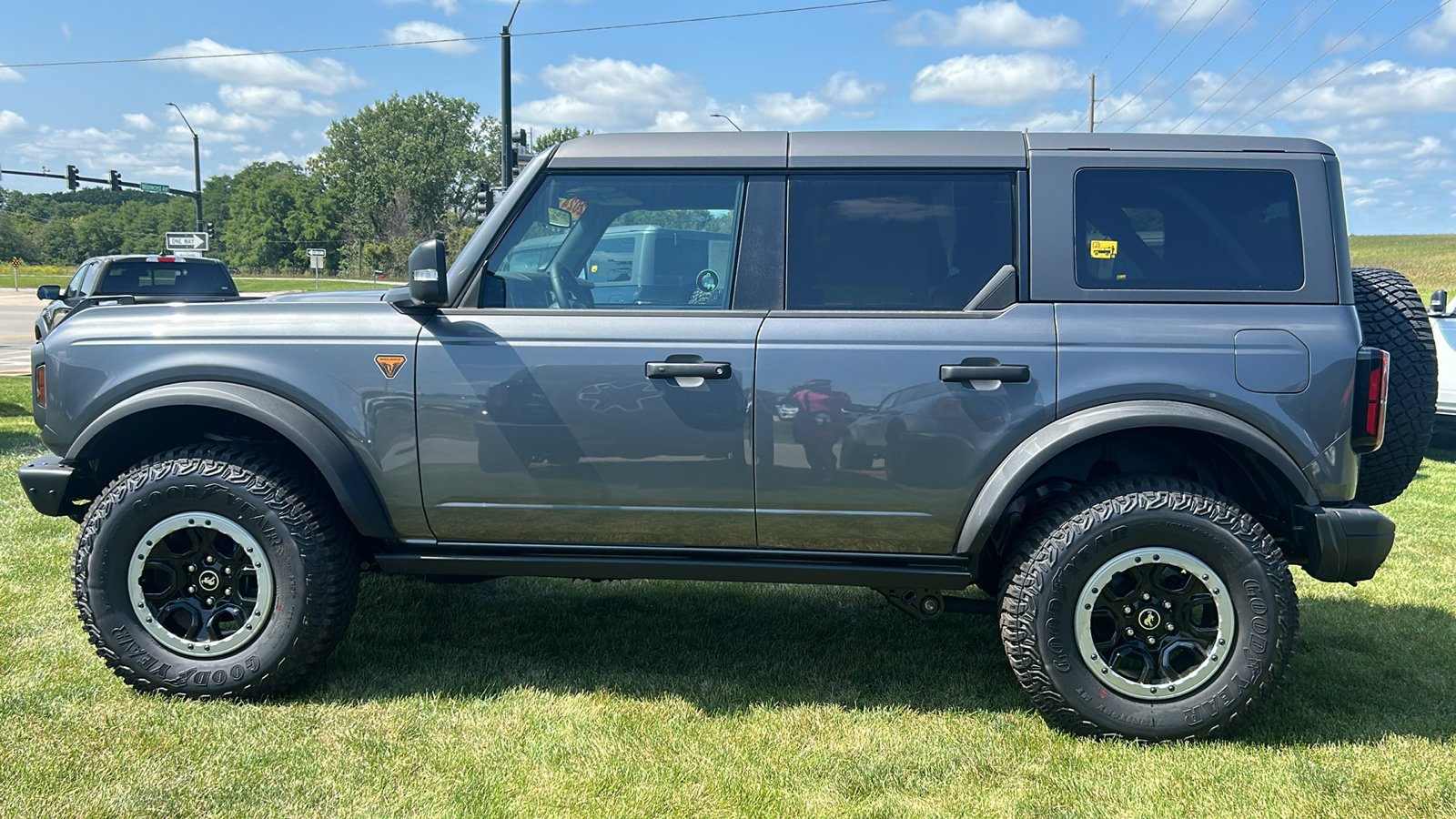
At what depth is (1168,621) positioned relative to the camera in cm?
327

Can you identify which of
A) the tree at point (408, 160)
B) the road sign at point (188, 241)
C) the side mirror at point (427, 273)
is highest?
the tree at point (408, 160)

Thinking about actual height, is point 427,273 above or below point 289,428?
above

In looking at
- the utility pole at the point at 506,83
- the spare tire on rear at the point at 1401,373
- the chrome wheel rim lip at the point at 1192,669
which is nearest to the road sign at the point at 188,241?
the utility pole at the point at 506,83

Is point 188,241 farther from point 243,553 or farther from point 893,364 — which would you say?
point 893,364

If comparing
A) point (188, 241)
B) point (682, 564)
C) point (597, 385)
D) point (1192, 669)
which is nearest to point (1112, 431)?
point (1192, 669)

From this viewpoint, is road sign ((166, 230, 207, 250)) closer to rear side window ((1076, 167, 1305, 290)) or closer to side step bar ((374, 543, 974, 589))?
side step bar ((374, 543, 974, 589))

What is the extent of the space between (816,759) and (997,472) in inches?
43.2

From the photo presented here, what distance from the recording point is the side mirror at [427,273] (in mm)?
3279

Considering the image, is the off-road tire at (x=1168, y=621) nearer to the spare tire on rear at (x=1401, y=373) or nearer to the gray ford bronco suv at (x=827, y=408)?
the gray ford bronco suv at (x=827, y=408)

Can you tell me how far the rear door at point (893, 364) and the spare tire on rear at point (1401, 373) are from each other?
1.30 metres

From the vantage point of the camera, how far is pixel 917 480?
3227mm

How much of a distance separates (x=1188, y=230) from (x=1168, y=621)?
131cm

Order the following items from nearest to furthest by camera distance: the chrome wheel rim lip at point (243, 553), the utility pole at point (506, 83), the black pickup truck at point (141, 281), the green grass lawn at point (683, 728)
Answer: the green grass lawn at point (683, 728), the chrome wheel rim lip at point (243, 553), the black pickup truck at point (141, 281), the utility pole at point (506, 83)

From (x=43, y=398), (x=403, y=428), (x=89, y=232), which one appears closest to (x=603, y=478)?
(x=403, y=428)
